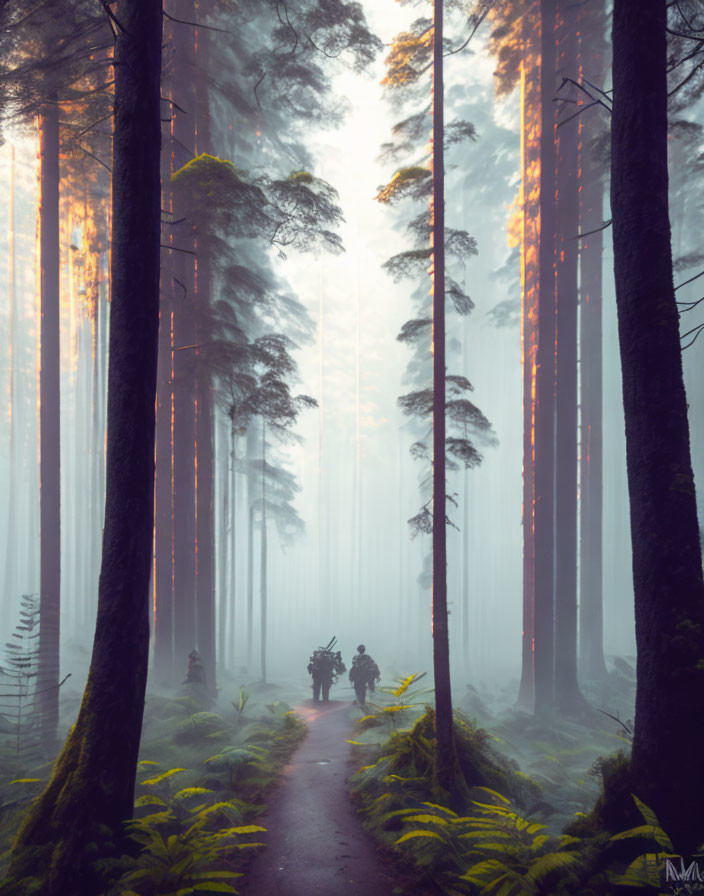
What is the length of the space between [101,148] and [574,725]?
63.0 ft

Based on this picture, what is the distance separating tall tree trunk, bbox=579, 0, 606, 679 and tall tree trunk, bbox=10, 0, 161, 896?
15.3 metres

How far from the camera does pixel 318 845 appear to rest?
559 centimetres

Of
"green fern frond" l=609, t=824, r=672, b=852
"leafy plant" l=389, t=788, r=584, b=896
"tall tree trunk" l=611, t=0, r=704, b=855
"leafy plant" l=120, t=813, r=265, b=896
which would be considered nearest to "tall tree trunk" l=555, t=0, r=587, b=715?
"leafy plant" l=389, t=788, r=584, b=896

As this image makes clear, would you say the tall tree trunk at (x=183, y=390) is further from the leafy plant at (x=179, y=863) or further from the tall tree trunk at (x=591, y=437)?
the tall tree trunk at (x=591, y=437)

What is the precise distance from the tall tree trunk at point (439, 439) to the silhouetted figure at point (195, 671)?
23.7 ft

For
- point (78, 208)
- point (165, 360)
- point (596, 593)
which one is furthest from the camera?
point (596, 593)

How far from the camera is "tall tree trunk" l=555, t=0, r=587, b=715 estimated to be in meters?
13.5

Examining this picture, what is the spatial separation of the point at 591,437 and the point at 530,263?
290 inches

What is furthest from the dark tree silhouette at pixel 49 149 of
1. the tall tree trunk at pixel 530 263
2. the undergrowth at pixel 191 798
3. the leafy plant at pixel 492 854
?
the tall tree trunk at pixel 530 263

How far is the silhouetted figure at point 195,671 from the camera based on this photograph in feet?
39.9

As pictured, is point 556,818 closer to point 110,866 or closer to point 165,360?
point 110,866

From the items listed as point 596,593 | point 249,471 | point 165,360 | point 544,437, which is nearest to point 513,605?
point 596,593

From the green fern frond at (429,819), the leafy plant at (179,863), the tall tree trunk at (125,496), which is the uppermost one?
the tall tree trunk at (125,496)

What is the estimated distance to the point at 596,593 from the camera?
1816 cm
